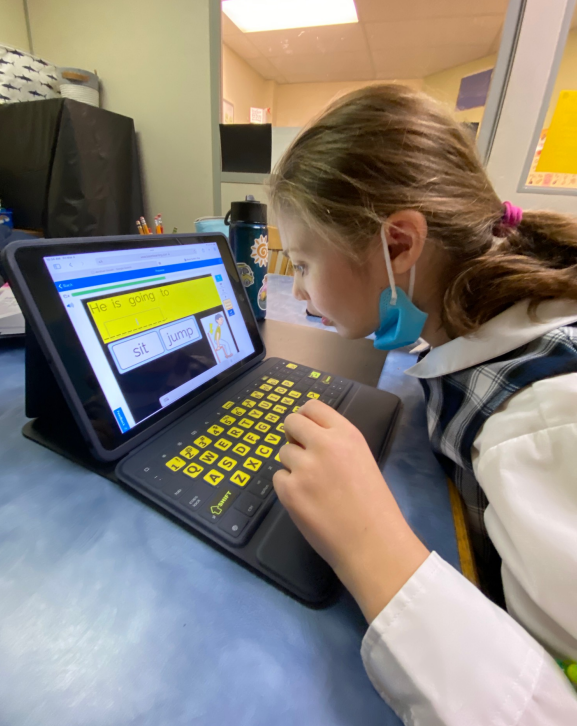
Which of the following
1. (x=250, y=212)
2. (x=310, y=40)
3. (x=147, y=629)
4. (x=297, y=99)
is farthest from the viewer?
(x=297, y=99)

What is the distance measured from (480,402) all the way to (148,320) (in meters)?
0.35

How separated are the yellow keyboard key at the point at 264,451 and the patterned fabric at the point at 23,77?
1.95 metres

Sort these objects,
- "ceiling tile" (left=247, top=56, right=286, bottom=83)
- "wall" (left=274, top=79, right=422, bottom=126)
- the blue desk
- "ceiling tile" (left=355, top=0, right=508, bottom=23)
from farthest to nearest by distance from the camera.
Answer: "wall" (left=274, top=79, right=422, bottom=126) < "ceiling tile" (left=247, top=56, right=286, bottom=83) < "ceiling tile" (left=355, top=0, right=508, bottom=23) < the blue desk

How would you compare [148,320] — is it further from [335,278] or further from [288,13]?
[288,13]

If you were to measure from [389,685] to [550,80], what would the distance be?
1.60 m

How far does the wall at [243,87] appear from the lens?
231 cm

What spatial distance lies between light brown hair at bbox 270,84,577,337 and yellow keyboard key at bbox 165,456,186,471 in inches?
11.5

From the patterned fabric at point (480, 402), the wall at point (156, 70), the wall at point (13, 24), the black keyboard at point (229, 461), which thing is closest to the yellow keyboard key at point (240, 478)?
the black keyboard at point (229, 461)

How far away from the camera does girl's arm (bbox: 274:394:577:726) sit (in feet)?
0.67

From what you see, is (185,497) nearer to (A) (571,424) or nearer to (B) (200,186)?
(A) (571,424)

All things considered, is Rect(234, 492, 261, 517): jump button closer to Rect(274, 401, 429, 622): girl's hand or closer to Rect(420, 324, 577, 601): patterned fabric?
Rect(274, 401, 429, 622): girl's hand

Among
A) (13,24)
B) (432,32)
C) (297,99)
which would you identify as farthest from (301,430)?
(297,99)

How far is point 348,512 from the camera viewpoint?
0.27m

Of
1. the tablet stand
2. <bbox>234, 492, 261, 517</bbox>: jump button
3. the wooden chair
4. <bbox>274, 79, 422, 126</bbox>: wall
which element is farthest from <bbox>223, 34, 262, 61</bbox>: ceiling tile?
<bbox>234, 492, 261, 517</bbox>: jump button
